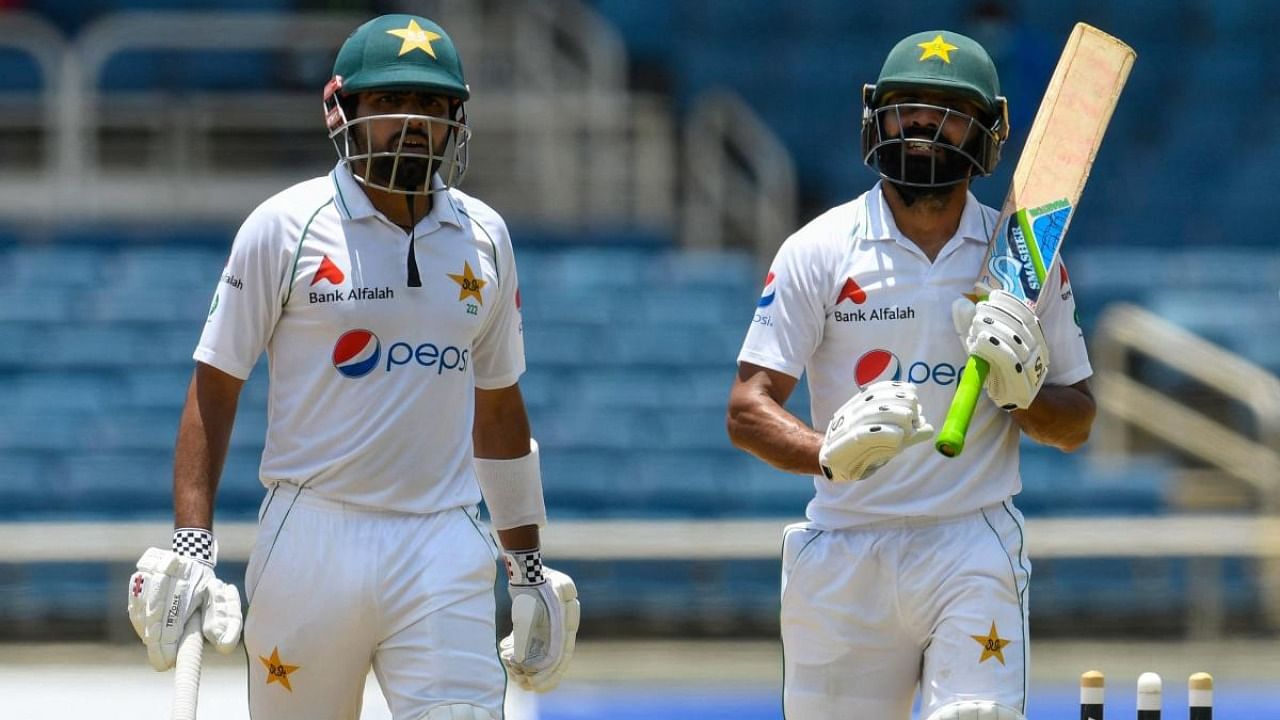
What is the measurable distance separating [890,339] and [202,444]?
1.27 meters

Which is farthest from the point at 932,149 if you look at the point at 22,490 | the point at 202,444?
the point at 22,490

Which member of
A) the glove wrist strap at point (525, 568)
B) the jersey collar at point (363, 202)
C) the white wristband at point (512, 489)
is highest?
the jersey collar at point (363, 202)

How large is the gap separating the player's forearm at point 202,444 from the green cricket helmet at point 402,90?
1.50 ft

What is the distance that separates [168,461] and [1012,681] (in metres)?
5.36

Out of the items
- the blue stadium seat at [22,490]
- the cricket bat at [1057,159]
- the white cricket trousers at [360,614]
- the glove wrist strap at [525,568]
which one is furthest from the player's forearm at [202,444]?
the blue stadium seat at [22,490]

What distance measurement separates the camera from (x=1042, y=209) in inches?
157

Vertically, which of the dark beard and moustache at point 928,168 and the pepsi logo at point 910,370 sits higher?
the dark beard and moustache at point 928,168

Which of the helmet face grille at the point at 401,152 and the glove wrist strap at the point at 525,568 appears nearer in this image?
the helmet face grille at the point at 401,152

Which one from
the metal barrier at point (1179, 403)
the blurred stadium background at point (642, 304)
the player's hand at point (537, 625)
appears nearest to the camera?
the player's hand at point (537, 625)

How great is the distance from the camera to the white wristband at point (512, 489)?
4035 mm

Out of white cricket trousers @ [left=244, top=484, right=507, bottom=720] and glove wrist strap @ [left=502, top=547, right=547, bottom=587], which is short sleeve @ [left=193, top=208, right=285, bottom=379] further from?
glove wrist strap @ [left=502, top=547, right=547, bottom=587]

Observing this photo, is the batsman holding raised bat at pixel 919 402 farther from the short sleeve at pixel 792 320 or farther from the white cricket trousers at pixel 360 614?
the white cricket trousers at pixel 360 614

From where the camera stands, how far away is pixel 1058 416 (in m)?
3.86

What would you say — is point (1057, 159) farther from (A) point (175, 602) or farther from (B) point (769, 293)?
(A) point (175, 602)
